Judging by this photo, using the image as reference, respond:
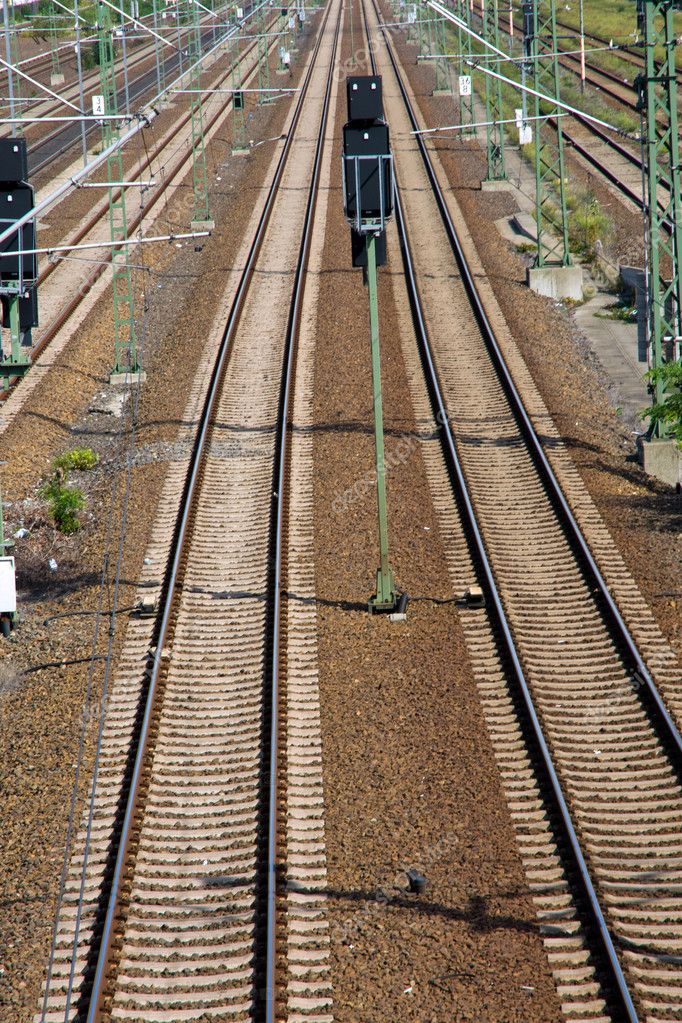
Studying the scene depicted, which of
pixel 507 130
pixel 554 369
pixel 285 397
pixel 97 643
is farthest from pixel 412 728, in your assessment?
pixel 507 130

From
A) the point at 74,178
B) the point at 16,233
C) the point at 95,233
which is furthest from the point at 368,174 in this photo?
the point at 95,233

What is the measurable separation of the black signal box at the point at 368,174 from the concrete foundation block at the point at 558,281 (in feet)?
52.5

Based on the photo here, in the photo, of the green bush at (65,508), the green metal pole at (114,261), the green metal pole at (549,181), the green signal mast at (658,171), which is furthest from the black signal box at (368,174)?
the green metal pole at (549,181)

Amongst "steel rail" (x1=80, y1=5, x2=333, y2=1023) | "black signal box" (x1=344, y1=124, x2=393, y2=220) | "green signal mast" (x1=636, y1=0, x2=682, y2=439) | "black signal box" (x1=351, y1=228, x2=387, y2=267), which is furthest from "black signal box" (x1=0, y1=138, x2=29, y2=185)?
"green signal mast" (x1=636, y1=0, x2=682, y2=439)

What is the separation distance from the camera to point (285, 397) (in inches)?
843

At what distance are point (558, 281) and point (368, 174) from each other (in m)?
16.2

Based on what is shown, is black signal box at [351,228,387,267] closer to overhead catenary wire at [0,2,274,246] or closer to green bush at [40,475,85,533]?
overhead catenary wire at [0,2,274,246]

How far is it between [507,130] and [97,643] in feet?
127

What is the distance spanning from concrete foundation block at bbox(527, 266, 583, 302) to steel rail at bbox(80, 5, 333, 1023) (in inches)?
262

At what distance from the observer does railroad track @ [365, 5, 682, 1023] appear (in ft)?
28.8

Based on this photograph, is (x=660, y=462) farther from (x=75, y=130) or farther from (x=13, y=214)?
(x=75, y=130)

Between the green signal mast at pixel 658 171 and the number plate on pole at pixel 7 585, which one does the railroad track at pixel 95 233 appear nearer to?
the number plate on pole at pixel 7 585

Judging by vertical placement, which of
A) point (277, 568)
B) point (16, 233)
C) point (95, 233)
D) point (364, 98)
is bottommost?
point (277, 568)

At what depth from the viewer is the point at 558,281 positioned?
28.6 metres
